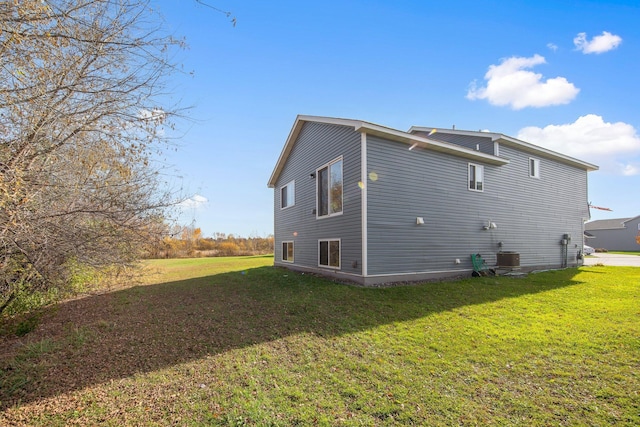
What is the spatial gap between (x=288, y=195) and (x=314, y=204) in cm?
300

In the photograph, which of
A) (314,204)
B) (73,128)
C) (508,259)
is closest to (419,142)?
(314,204)

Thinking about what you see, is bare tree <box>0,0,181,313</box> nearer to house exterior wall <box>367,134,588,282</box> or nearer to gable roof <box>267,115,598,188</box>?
gable roof <box>267,115,598,188</box>

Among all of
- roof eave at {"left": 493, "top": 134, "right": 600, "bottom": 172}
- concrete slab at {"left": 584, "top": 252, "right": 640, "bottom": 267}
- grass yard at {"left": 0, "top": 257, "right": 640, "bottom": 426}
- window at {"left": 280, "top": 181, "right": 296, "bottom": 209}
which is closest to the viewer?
grass yard at {"left": 0, "top": 257, "right": 640, "bottom": 426}

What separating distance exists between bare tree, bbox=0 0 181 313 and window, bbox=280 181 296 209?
8353mm

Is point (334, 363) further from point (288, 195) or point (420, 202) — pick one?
point (288, 195)

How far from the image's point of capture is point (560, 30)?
911 centimetres

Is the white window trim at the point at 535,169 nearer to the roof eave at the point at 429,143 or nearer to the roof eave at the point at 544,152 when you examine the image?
the roof eave at the point at 544,152

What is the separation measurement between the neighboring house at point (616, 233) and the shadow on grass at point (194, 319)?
39990 millimetres

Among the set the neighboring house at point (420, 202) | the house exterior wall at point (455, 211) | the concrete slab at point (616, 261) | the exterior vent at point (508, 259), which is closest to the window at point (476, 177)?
the neighboring house at point (420, 202)

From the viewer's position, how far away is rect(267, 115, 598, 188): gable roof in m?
8.56

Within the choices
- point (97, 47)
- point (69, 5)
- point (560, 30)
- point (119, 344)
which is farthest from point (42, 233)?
point (560, 30)

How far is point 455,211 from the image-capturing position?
33.0 ft

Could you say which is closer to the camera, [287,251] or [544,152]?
[544,152]

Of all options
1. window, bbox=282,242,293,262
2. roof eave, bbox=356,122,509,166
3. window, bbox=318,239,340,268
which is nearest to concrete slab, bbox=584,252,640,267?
roof eave, bbox=356,122,509,166
